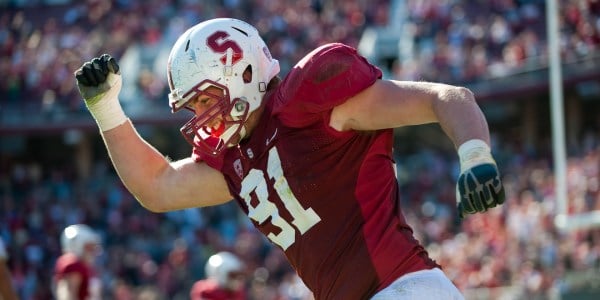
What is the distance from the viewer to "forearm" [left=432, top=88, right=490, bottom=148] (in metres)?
3.11

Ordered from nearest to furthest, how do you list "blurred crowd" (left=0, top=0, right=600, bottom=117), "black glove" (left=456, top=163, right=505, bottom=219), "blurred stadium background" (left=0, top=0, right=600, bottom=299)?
1. "black glove" (left=456, top=163, right=505, bottom=219)
2. "blurred stadium background" (left=0, top=0, right=600, bottom=299)
3. "blurred crowd" (left=0, top=0, right=600, bottom=117)

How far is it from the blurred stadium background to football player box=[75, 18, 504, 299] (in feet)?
29.1

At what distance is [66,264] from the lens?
27.8 ft

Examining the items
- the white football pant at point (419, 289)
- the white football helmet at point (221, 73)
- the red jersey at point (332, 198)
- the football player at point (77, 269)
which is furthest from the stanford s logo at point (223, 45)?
the football player at point (77, 269)

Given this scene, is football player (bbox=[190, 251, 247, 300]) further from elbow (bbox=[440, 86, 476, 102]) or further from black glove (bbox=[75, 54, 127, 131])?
elbow (bbox=[440, 86, 476, 102])

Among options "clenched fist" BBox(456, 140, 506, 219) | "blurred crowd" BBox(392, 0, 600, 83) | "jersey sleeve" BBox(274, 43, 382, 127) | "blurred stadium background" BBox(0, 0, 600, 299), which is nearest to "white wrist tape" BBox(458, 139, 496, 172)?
"clenched fist" BBox(456, 140, 506, 219)

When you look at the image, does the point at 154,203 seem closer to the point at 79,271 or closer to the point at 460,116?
the point at 460,116

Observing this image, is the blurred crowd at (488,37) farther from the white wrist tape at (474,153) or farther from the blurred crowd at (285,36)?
the white wrist tape at (474,153)

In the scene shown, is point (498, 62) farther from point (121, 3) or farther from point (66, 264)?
point (66, 264)

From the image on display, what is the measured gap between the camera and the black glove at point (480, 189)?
2957mm

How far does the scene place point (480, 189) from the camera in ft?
9.70

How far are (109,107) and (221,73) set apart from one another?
463 mm

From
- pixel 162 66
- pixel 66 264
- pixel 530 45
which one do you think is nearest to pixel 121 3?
pixel 162 66

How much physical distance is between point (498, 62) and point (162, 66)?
4.91 m
